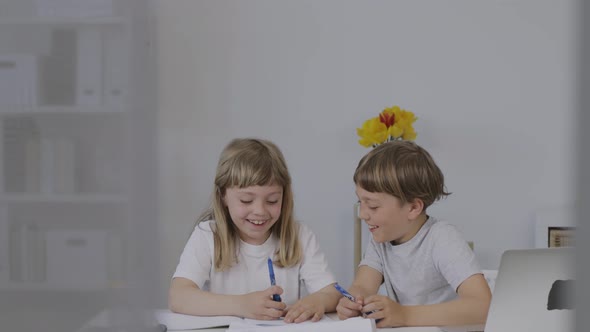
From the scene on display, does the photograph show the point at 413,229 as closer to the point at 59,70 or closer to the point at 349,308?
the point at 349,308

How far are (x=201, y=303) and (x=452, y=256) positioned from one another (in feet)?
1.80

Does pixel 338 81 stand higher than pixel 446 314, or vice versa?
pixel 338 81

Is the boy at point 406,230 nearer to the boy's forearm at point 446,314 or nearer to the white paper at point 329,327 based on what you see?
the boy's forearm at point 446,314

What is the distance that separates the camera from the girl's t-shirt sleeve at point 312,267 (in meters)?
1.66

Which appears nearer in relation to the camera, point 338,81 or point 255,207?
point 255,207

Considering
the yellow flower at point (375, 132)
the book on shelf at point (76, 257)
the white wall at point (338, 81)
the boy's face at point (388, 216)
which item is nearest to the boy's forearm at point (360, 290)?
the boy's face at point (388, 216)

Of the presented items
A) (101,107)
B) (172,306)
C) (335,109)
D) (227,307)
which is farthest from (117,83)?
(335,109)

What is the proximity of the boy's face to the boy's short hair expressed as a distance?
0.02 meters

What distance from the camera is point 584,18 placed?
0.51 ft

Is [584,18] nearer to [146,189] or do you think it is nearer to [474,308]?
[146,189]

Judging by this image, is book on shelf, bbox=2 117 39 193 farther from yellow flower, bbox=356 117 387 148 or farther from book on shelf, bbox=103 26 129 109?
yellow flower, bbox=356 117 387 148

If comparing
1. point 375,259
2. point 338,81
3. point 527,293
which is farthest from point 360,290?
point 338,81

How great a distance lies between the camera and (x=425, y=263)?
160 centimetres

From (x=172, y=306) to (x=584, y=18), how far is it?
148 cm
